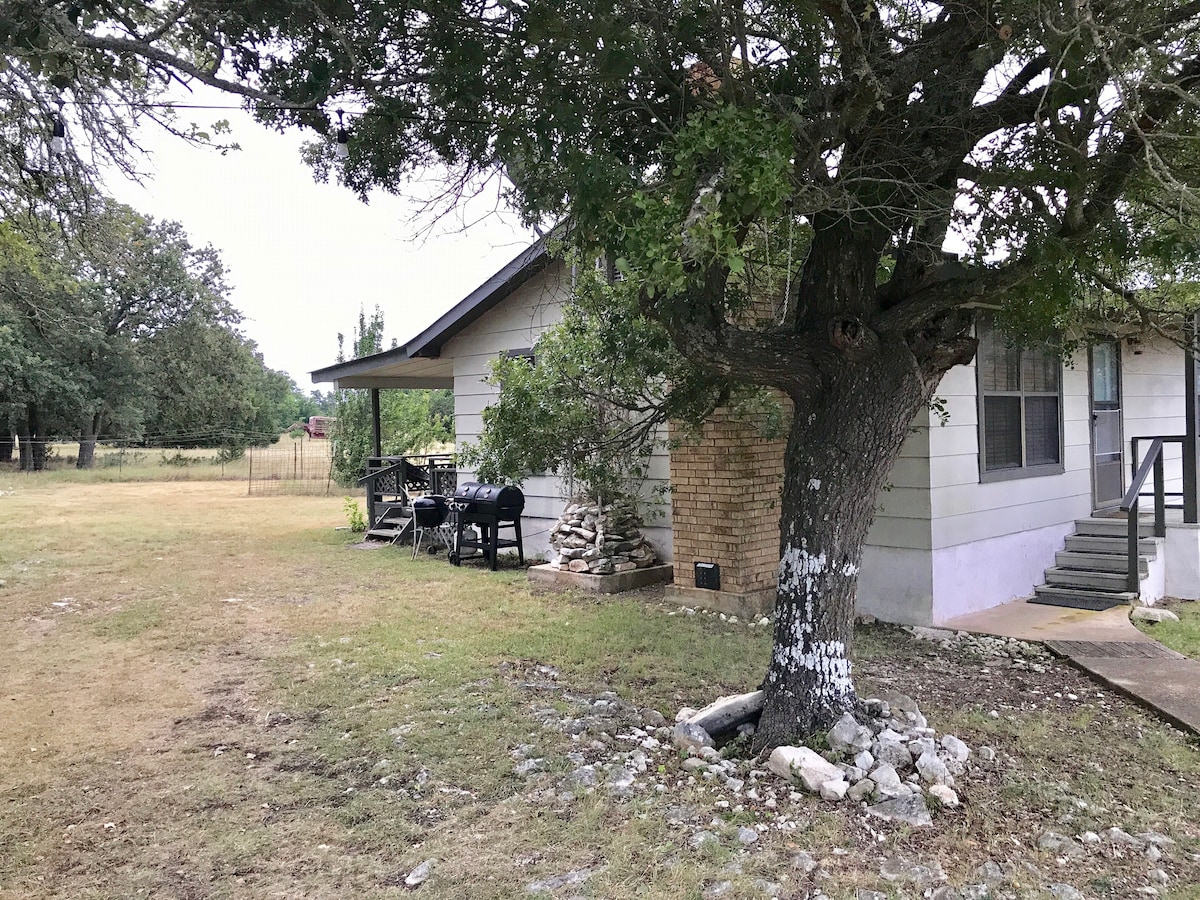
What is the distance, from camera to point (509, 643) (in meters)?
6.34

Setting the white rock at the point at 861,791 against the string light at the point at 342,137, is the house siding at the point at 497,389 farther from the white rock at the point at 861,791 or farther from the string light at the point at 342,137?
the white rock at the point at 861,791

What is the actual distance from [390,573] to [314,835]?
6497 mm

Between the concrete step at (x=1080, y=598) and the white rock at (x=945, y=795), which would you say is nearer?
the white rock at (x=945, y=795)

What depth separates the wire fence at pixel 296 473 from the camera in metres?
21.8

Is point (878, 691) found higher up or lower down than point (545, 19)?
lower down

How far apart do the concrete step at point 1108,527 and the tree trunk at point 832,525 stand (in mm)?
5681

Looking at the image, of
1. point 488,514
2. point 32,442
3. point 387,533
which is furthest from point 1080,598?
point 32,442

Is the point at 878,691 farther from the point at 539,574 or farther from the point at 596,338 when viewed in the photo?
the point at 539,574

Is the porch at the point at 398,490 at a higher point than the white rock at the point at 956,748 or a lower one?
higher

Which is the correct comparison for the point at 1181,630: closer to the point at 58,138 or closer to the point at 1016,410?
the point at 1016,410

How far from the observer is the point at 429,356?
1172 centimetres

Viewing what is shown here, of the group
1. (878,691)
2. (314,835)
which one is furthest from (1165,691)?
(314,835)

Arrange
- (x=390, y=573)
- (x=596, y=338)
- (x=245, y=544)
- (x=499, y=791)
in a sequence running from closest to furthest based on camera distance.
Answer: (x=499, y=791)
(x=596, y=338)
(x=390, y=573)
(x=245, y=544)

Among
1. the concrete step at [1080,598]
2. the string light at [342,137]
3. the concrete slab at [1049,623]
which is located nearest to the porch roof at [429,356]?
the string light at [342,137]
